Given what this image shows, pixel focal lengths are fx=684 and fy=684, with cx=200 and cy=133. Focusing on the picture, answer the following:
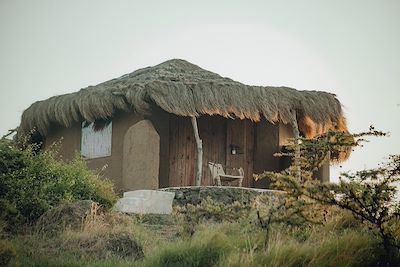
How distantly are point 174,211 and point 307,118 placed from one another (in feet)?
15.1

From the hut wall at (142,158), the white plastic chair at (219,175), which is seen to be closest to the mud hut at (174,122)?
the hut wall at (142,158)

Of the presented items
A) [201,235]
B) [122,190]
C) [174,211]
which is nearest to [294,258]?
[201,235]

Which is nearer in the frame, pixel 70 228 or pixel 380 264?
pixel 380 264

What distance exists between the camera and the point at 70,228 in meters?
9.24

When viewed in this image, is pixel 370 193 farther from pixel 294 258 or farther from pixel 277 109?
pixel 277 109

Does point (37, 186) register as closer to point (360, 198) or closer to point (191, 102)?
point (191, 102)

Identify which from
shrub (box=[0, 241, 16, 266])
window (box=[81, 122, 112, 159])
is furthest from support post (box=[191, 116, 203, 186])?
shrub (box=[0, 241, 16, 266])

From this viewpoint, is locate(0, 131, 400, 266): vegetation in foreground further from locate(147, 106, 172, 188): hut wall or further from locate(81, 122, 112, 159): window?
locate(81, 122, 112, 159): window

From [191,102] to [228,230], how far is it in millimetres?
5598

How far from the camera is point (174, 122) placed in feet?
51.5

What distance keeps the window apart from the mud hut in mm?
23

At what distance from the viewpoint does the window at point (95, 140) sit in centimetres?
1552

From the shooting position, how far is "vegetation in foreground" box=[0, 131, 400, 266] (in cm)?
730

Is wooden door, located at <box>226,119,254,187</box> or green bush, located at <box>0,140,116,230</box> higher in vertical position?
wooden door, located at <box>226,119,254,187</box>
